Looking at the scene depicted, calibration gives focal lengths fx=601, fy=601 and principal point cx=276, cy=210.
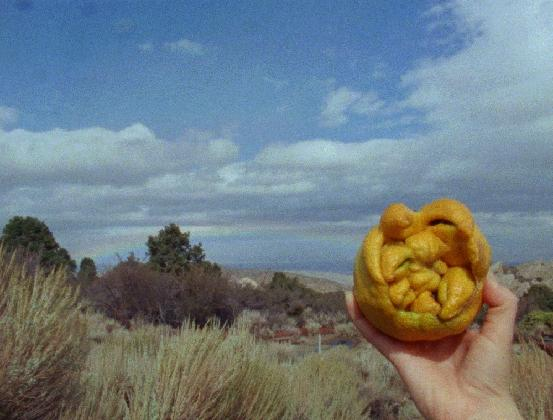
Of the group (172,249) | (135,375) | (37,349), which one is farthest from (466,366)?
(172,249)

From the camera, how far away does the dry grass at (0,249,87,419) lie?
4.64m

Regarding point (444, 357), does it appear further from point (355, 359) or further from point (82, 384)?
point (355, 359)

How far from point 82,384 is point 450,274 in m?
4.05

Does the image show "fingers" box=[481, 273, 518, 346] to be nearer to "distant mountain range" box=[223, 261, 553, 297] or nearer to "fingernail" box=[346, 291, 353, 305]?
"fingernail" box=[346, 291, 353, 305]

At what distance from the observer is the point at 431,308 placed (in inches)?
106

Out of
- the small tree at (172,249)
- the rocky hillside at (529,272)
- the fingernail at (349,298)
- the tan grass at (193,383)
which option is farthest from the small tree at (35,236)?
the fingernail at (349,298)

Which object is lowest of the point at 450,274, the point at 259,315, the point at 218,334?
the point at 259,315

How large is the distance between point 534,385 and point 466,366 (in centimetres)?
351

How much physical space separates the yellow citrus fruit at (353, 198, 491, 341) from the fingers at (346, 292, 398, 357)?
0.67ft

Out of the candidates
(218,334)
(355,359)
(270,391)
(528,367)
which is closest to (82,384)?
(218,334)

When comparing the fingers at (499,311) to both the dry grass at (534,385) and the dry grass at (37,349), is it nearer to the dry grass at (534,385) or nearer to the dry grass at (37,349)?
the dry grass at (534,385)

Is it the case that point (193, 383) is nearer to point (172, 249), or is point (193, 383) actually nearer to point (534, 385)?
point (534, 385)

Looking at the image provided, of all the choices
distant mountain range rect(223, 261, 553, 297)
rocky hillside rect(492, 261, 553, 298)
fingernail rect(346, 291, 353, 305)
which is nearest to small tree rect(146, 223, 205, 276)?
distant mountain range rect(223, 261, 553, 297)

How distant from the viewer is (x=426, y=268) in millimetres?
2734
